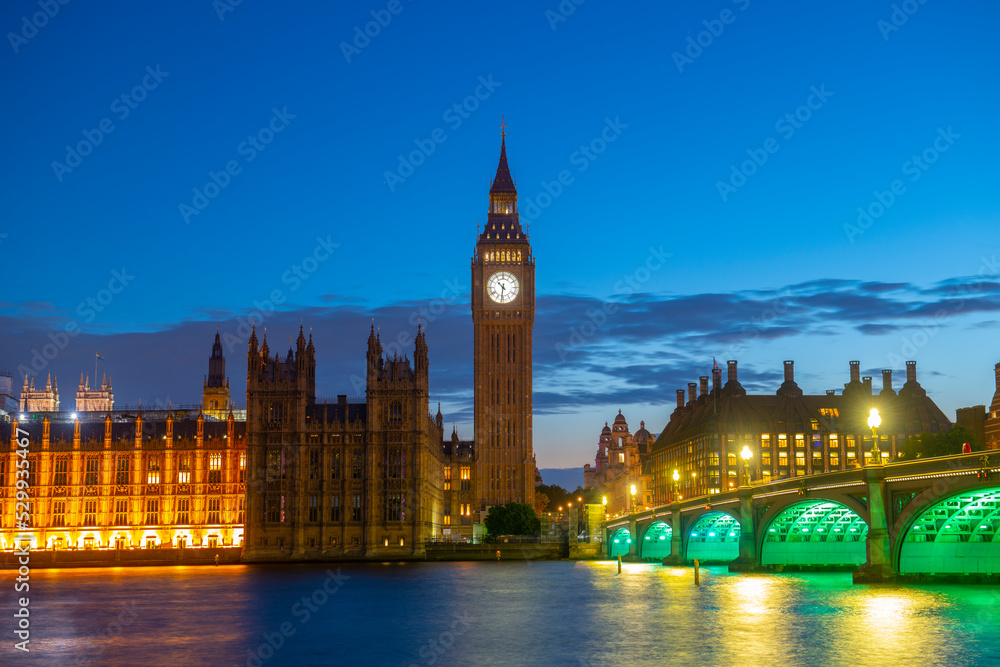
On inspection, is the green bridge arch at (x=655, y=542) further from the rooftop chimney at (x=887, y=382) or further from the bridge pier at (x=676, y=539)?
the rooftop chimney at (x=887, y=382)

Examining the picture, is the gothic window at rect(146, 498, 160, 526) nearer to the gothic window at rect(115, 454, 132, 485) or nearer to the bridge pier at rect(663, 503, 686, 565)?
the gothic window at rect(115, 454, 132, 485)

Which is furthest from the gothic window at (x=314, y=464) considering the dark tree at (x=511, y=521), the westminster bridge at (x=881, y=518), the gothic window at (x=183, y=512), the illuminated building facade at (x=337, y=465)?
the westminster bridge at (x=881, y=518)

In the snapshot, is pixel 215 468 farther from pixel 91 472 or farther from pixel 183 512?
pixel 91 472

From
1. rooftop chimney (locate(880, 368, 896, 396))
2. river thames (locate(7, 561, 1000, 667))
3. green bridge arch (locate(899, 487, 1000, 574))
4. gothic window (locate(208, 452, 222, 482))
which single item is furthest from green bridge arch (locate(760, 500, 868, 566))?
rooftop chimney (locate(880, 368, 896, 396))

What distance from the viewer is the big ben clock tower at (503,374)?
593 feet

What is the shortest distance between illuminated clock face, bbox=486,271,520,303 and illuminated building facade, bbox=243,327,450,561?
113 feet

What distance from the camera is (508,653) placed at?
4806 cm

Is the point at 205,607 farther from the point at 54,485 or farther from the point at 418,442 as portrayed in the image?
the point at 54,485

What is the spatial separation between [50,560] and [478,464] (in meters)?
65.9

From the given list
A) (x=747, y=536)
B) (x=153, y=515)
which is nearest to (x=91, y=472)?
(x=153, y=515)

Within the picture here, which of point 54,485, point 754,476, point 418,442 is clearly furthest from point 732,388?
point 54,485

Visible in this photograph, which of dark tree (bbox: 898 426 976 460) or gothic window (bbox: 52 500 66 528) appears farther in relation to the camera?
gothic window (bbox: 52 500 66 528)

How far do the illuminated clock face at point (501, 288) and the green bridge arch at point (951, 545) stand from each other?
122 metres

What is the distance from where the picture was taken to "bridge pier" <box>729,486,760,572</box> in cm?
8838
